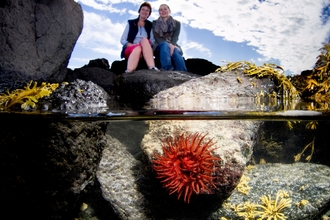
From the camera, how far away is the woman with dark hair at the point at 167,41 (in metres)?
7.01

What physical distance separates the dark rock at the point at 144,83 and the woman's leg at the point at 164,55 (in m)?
0.70

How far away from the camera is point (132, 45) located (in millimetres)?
7242

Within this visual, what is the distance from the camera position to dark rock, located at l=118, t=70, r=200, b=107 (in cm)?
632

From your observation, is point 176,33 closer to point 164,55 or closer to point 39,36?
point 164,55

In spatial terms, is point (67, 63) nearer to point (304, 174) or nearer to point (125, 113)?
point (125, 113)

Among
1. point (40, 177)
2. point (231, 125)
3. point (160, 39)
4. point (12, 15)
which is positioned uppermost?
point (12, 15)

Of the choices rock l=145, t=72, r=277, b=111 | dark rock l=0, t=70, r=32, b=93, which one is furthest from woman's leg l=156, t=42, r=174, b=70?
dark rock l=0, t=70, r=32, b=93

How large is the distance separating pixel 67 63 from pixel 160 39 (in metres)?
3.69

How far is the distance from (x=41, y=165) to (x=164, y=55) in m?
5.30

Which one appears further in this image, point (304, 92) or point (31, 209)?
point (304, 92)

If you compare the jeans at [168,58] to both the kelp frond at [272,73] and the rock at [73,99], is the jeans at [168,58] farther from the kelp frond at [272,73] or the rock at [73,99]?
the rock at [73,99]

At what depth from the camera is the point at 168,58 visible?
744 centimetres

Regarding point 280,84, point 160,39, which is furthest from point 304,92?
point 160,39

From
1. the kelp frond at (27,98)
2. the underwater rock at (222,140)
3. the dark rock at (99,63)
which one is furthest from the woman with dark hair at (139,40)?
the kelp frond at (27,98)
